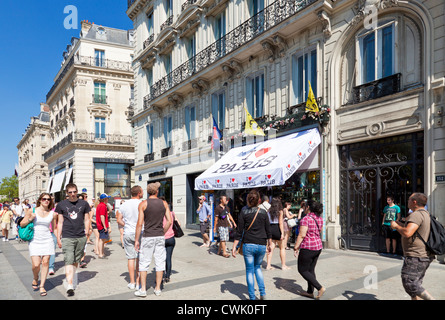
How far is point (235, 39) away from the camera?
559 inches

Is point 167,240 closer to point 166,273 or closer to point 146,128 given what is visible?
point 166,273

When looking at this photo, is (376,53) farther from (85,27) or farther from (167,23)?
(85,27)

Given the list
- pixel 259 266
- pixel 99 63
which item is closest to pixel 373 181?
pixel 259 266

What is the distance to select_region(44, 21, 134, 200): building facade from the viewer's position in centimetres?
Result: 3144

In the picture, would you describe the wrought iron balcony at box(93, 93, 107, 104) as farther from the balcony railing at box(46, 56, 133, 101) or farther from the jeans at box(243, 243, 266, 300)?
the jeans at box(243, 243, 266, 300)

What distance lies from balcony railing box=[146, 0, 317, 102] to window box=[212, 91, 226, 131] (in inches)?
58.1

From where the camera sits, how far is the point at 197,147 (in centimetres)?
1689

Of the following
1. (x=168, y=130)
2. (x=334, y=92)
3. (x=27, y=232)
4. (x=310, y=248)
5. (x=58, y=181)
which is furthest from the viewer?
(x=58, y=181)

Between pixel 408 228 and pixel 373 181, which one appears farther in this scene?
pixel 373 181

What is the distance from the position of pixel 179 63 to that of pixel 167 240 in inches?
550

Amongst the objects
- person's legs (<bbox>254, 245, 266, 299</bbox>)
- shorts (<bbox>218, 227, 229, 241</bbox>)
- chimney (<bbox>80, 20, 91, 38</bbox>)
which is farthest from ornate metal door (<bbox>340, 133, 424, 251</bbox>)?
chimney (<bbox>80, 20, 91, 38</bbox>)

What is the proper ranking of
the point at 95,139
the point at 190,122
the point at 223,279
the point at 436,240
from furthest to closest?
1. the point at 95,139
2. the point at 190,122
3. the point at 223,279
4. the point at 436,240

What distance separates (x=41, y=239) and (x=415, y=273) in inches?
231
